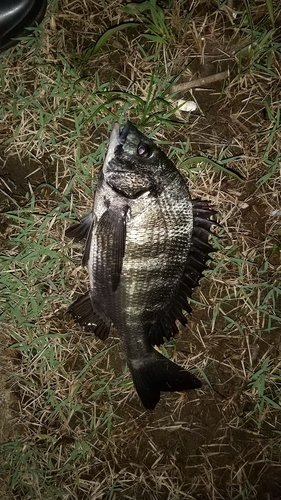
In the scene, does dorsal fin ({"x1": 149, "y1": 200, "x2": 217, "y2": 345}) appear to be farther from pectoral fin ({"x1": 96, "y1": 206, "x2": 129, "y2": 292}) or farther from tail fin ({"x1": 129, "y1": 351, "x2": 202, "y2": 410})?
pectoral fin ({"x1": 96, "y1": 206, "x2": 129, "y2": 292})

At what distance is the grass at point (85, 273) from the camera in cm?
272

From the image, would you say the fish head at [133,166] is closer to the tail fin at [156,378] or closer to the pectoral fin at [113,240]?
the pectoral fin at [113,240]

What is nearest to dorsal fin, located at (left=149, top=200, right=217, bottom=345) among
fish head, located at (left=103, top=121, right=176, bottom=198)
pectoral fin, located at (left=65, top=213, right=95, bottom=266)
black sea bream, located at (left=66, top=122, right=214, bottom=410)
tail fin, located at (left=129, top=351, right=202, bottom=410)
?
black sea bream, located at (left=66, top=122, right=214, bottom=410)

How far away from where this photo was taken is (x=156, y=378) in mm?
2568

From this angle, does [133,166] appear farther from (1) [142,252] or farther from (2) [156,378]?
(2) [156,378]

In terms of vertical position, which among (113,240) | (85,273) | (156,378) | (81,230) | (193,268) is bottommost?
(156,378)

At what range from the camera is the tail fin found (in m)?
2.55

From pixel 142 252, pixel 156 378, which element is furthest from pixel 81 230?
Result: pixel 156 378

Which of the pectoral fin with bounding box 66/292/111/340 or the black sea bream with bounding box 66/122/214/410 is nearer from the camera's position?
the black sea bream with bounding box 66/122/214/410

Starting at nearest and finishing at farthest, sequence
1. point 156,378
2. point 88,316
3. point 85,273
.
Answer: point 156,378, point 88,316, point 85,273

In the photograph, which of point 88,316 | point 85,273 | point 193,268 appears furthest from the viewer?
point 85,273

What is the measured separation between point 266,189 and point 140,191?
1.11 m

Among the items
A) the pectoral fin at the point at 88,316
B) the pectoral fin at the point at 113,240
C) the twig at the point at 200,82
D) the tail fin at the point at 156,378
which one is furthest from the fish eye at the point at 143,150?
the tail fin at the point at 156,378

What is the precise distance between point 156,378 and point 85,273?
95 centimetres
